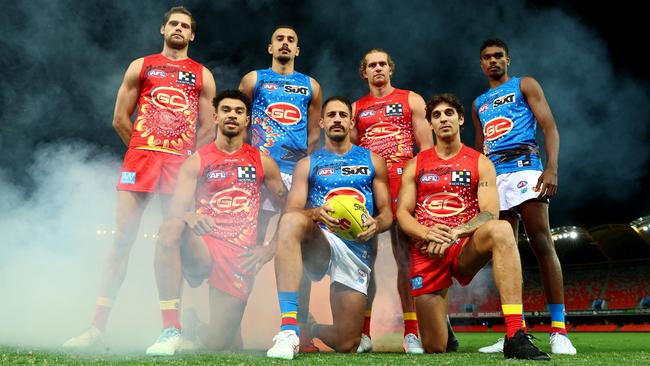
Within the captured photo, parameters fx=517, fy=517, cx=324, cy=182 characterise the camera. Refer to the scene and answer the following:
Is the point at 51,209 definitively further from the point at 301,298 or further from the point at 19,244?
the point at 301,298

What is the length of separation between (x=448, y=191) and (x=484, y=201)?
301 millimetres

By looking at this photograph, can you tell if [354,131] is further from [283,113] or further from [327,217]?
[327,217]

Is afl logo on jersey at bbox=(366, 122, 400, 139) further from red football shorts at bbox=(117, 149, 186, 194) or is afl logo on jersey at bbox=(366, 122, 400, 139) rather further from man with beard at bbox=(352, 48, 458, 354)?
red football shorts at bbox=(117, 149, 186, 194)

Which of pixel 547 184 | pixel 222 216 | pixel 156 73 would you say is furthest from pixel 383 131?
pixel 156 73

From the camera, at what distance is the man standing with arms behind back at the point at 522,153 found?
4539 mm

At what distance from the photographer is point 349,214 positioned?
397 cm

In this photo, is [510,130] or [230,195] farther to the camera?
[510,130]

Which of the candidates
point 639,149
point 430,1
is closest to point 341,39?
point 430,1

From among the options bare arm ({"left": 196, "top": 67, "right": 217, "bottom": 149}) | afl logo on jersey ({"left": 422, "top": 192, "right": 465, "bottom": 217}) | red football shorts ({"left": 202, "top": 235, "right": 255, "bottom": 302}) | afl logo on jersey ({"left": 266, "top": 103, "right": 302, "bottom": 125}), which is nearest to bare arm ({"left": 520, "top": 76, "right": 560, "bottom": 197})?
afl logo on jersey ({"left": 422, "top": 192, "right": 465, "bottom": 217})

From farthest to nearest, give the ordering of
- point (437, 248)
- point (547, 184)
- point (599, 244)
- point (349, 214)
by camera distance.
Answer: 1. point (599, 244)
2. point (547, 184)
3. point (349, 214)
4. point (437, 248)

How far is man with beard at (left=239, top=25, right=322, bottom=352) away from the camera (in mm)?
5004

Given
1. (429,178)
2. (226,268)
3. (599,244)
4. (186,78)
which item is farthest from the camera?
(599,244)

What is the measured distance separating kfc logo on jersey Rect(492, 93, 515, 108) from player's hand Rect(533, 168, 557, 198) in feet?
2.63

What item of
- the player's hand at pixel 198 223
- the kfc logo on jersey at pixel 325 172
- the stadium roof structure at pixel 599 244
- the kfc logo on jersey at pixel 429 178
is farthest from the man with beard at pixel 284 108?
the stadium roof structure at pixel 599 244
